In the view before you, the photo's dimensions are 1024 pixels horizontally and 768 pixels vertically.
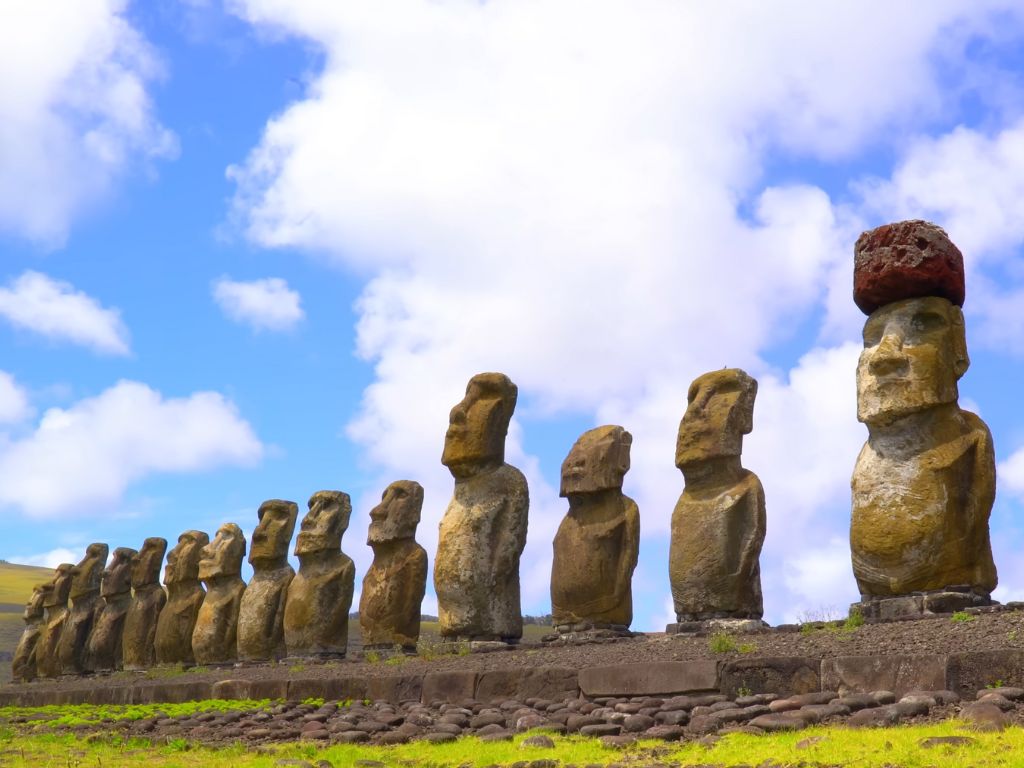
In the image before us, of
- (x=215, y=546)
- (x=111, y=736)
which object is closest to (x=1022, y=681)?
(x=111, y=736)

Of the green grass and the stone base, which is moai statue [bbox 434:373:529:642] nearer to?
the green grass

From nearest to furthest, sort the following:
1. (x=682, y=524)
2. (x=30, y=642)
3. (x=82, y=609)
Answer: (x=682, y=524) < (x=82, y=609) < (x=30, y=642)

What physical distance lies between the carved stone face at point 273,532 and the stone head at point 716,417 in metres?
8.89

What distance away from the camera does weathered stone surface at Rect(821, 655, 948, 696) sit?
7.99 meters

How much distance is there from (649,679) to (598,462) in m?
4.69

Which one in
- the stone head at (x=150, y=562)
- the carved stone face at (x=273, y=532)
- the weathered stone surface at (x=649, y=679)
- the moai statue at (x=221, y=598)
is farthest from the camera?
the stone head at (x=150, y=562)

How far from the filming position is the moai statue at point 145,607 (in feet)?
75.8

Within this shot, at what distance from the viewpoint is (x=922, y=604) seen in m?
10.7

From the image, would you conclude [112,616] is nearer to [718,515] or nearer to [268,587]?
[268,587]

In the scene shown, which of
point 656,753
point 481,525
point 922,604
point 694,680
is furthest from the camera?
point 481,525

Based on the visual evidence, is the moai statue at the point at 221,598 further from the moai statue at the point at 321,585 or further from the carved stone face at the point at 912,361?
the carved stone face at the point at 912,361

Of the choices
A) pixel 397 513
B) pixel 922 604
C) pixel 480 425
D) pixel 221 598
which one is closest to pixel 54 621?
pixel 221 598

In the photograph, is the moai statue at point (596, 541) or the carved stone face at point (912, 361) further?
the moai statue at point (596, 541)

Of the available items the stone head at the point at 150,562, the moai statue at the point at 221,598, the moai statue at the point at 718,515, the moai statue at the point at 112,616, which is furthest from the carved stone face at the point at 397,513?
the moai statue at the point at 112,616
